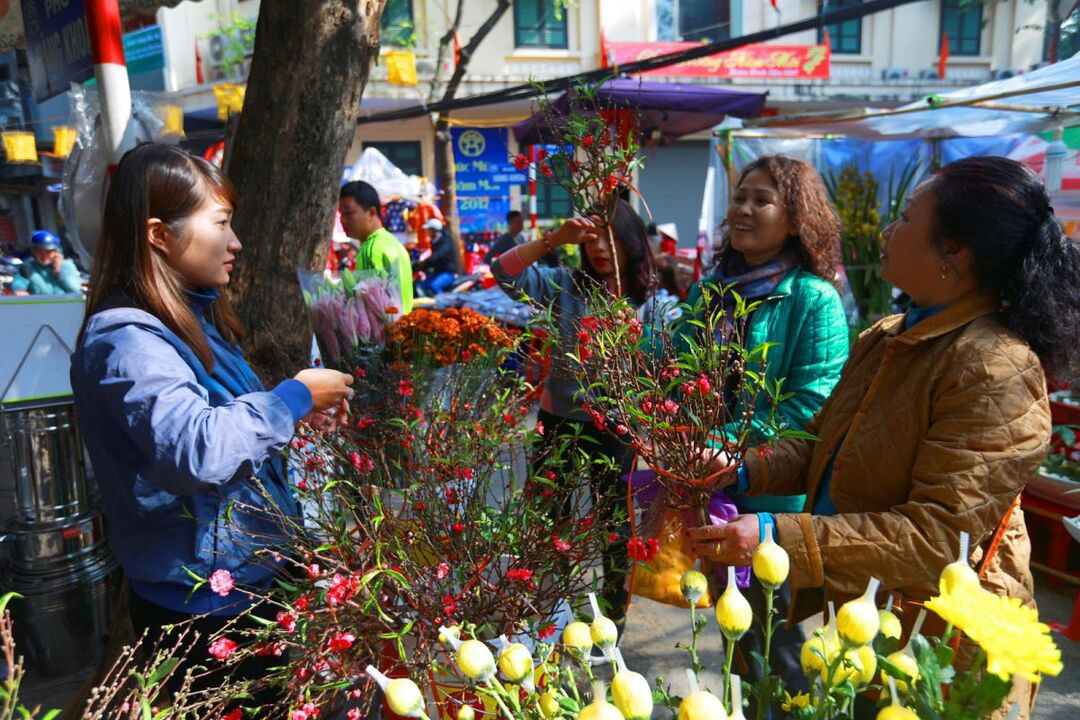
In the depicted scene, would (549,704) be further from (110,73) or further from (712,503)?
(110,73)

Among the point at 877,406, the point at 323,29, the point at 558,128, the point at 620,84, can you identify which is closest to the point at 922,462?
the point at 877,406

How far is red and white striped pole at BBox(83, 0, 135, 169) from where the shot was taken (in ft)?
6.86

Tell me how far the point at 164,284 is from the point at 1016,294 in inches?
62.9

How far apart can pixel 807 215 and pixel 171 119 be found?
9.69 feet

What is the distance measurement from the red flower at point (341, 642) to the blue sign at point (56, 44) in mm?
2244

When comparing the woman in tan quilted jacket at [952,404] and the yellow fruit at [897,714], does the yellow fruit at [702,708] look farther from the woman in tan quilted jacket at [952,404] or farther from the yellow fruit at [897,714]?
the woman in tan quilted jacket at [952,404]

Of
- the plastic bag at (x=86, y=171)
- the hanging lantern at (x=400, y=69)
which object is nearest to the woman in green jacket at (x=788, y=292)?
the plastic bag at (x=86, y=171)

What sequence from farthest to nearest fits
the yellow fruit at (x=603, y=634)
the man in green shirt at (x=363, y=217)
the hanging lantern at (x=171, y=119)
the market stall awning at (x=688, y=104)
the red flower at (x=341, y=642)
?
the market stall awning at (x=688, y=104) < the man in green shirt at (x=363, y=217) < the hanging lantern at (x=171, y=119) < the red flower at (x=341, y=642) < the yellow fruit at (x=603, y=634)

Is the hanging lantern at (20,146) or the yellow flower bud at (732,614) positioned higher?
the hanging lantern at (20,146)

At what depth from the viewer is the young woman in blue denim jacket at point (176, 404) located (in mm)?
1140

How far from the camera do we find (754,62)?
15531 mm

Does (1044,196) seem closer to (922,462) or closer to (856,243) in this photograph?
(922,462)

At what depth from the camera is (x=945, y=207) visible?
4.32 ft

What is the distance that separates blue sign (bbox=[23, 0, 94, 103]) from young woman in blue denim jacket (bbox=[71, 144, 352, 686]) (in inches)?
57.1
